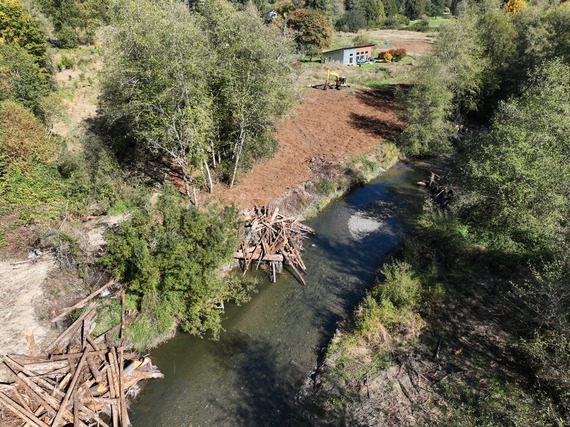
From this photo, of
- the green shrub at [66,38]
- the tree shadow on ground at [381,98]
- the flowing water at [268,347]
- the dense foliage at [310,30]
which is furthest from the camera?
the dense foliage at [310,30]

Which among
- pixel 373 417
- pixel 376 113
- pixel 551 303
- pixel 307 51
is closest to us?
pixel 373 417

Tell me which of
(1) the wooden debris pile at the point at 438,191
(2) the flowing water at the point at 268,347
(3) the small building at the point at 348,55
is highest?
(3) the small building at the point at 348,55

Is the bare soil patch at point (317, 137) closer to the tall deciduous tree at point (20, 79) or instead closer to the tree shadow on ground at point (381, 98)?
the tree shadow on ground at point (381, 98)

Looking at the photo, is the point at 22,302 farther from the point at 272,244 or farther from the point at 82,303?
the point at 272,244

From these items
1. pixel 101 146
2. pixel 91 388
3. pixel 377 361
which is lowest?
pixel 377 361

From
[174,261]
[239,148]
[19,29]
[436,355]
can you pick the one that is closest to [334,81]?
[239,148]

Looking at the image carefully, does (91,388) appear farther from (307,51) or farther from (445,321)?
(307,51)

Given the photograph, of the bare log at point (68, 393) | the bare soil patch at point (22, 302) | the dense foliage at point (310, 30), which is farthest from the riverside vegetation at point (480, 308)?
the dense foliage at point (310, 30)

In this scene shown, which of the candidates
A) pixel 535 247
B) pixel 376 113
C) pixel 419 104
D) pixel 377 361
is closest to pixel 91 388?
pixel 377 361
